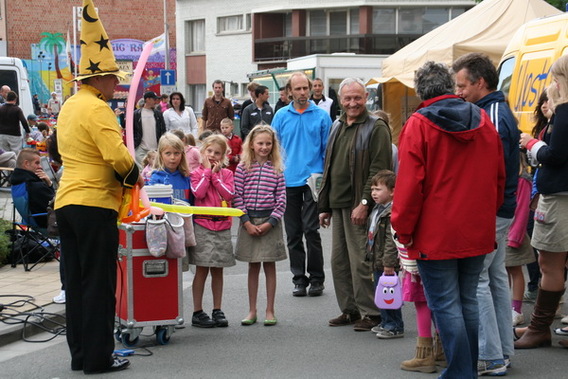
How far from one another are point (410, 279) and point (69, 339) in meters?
2.40

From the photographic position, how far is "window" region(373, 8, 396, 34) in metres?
44.6

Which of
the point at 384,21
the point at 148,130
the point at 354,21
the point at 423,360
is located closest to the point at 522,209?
the point at 423,360

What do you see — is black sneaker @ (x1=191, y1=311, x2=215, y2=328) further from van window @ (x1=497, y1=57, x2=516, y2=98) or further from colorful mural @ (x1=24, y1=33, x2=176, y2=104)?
colorful mural @ (x1=24, y1=33, x2=176, y2=104)

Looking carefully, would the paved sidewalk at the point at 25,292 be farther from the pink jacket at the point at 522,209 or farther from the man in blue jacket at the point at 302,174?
the pink jacket at the point at 522,209

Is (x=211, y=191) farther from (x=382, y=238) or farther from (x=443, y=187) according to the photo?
(x=443, y=187)

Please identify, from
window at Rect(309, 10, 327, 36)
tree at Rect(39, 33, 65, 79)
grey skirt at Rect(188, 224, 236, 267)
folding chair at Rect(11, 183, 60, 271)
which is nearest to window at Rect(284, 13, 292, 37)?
window at Rect(309, 10, 327, 36)

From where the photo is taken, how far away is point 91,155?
19.9 feet

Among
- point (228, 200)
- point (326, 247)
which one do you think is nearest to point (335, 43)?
point (326, 247)

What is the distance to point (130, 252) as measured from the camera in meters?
6.93

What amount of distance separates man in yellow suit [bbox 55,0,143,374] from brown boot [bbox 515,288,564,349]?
2.93 metres

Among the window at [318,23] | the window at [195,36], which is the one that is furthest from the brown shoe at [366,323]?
the window at [195,36]

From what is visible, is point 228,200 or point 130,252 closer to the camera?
point 130,252

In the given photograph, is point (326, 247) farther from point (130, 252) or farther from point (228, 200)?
point (130, 252)

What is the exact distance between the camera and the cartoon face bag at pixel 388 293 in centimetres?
678
